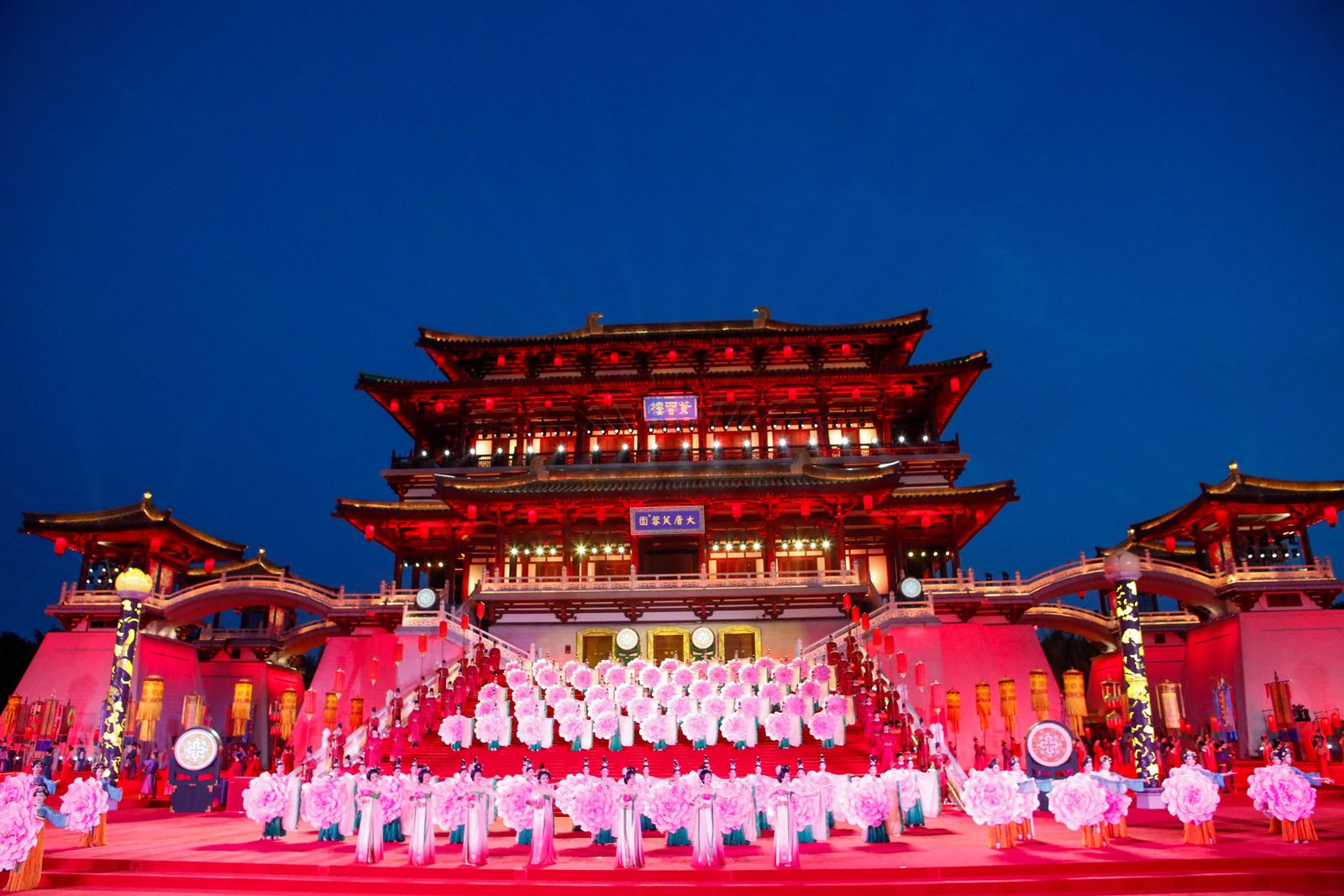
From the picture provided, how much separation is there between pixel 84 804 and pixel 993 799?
10.2 meters

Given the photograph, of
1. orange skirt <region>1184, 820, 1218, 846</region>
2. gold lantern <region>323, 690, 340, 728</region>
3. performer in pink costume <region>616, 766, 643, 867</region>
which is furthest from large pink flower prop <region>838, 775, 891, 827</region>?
gold lantern <region>323, 690, 340, 728</region>

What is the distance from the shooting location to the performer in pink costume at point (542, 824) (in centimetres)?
889

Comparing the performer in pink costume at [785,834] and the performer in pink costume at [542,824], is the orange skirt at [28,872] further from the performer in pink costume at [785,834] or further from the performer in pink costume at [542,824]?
the performer in pink costume at [785,834]

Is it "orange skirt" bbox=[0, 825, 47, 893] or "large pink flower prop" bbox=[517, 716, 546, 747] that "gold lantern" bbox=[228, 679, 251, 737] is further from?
"orange skirt" bbox=[0, 825, 47, 893]

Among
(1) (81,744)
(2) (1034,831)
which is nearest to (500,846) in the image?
(2) (1034,831)

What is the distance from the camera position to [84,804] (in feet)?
32.3

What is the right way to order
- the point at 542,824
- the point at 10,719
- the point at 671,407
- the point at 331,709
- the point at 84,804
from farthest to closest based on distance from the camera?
1. the point at 671,407
2. the point at 10,719
3. the point at 331,709
4. the point at 84,804
5. the point at 542,824

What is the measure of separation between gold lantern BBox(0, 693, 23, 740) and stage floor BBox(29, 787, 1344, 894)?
55.1 ft

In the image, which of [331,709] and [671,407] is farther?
[671,407]

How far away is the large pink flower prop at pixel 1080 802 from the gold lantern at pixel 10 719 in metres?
26.1

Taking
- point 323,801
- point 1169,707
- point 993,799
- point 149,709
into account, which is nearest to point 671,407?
point 1169,707

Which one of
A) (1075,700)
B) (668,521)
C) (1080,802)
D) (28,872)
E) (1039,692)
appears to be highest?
(668,521)

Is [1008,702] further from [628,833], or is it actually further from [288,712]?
[288,712]

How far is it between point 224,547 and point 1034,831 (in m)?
30.0
